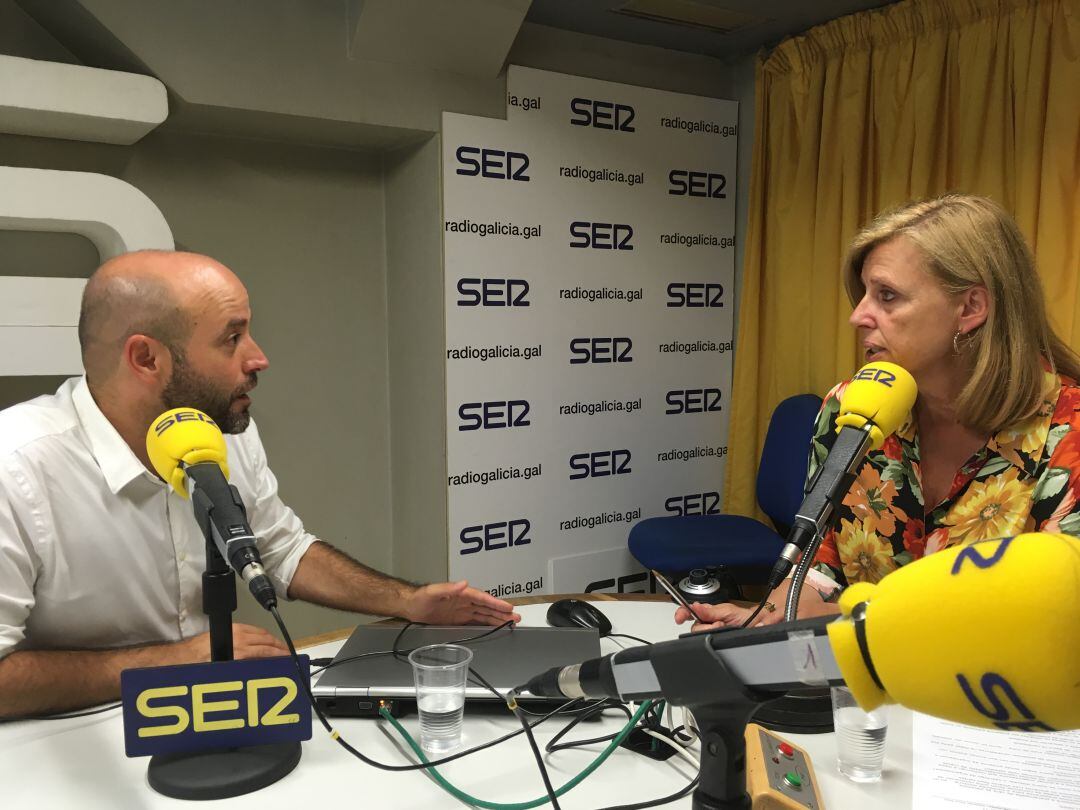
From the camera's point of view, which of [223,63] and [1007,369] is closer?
[1007,369]

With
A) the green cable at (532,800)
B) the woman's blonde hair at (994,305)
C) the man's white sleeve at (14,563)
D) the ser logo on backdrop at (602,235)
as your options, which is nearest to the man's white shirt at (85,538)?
the man's white sleeve at (14,563)

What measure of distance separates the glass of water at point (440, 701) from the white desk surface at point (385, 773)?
34 mm

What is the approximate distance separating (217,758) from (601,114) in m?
2.76

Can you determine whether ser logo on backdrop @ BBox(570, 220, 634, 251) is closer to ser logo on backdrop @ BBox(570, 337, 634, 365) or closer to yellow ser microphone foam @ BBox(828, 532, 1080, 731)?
ser logo on backdrop @ BBox(570, 337, 634, 365)

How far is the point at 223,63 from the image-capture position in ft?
7.85

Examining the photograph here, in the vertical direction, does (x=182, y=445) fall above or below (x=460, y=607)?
above

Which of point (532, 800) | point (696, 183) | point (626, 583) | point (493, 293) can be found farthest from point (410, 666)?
point (696, 183)

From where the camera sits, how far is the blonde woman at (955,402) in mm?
1411

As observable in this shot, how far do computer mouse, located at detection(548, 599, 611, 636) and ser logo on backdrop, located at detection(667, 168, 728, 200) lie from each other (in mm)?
2339

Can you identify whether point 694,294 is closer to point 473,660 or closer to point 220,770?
point 473,660

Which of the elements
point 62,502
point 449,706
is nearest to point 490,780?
point 449,706

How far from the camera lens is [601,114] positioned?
3131 mm

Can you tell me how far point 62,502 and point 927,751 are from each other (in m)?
1.34

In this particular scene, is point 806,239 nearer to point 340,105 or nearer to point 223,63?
point 340,105
